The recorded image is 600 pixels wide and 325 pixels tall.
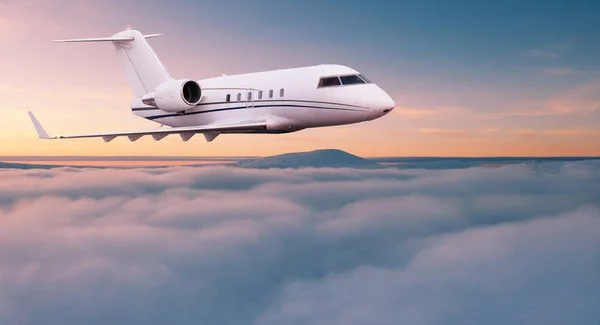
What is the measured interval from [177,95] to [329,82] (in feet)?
31.6

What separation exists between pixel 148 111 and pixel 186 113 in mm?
3803

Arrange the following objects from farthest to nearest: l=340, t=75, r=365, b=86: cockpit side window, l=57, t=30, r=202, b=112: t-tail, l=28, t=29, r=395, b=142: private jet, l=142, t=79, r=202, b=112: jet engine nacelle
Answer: l=57, t=30, r=202, b=112: t-tail < l=142, t=79, r=202, b=112: jet engine nacelle < l=340, t=75, r=365, b=86: cockpit side window < l=28, t=29, r=395, b=142: private jet

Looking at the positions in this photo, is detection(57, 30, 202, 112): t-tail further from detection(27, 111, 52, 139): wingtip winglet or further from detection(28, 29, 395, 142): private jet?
detection(27, 111, 52, 139): wingtip winglet

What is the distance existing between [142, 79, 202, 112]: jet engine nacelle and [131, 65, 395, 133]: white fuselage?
0.45 meters

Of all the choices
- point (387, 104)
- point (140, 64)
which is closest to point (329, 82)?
point (387, 104)

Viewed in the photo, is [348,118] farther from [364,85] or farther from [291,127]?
[291,127]

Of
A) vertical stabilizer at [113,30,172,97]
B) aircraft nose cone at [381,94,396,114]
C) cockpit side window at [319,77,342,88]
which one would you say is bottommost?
aircraft nose cone at [381,94,396,114]

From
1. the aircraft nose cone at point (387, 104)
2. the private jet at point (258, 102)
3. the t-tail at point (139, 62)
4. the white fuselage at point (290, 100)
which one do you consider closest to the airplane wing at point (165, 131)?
the private jet at point (258, 102)

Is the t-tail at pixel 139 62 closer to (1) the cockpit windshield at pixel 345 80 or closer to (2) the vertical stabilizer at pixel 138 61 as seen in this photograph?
(2) the vertical stabilizer at pixel 138 61

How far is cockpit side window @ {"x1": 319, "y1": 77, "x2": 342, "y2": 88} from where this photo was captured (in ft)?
77.9

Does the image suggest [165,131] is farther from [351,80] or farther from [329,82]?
[351,80]

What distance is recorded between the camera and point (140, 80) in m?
34.2

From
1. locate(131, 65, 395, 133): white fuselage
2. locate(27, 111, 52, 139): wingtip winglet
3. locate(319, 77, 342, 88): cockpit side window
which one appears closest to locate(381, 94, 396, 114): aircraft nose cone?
locate(131, 65, 395, 133): white fuselage

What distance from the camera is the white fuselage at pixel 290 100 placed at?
23.3 m
